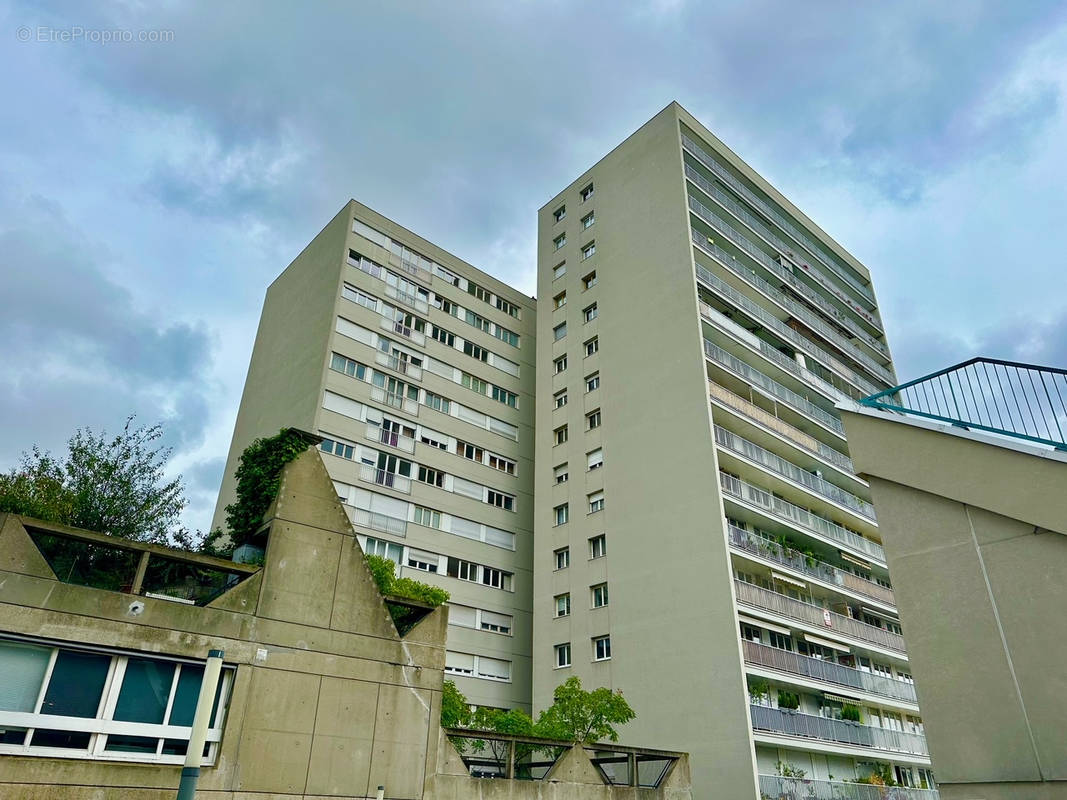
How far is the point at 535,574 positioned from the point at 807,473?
1383cm

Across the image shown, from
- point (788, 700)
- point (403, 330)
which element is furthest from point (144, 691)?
point (403, 330)

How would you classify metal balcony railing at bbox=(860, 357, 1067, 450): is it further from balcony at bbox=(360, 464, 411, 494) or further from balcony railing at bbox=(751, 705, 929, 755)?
balcony at bbox=(360, 464, 411, 494)

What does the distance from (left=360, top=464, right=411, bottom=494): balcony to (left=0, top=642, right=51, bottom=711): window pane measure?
22.9 m

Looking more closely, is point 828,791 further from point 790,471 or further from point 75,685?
point 75,685

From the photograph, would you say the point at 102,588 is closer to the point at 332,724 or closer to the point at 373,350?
the point at 332,724

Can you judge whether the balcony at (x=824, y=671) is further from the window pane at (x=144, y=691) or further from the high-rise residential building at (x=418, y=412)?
the window pane at (x=144, y=691)

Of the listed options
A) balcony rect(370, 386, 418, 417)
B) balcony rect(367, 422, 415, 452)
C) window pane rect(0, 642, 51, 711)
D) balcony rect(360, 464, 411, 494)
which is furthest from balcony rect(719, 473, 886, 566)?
window pane rect(0, 642, 51, 711)

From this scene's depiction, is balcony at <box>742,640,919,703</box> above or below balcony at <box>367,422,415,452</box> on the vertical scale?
below

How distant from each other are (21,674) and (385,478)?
24.1 metres

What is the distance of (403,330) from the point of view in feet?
130

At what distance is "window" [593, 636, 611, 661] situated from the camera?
30734mm

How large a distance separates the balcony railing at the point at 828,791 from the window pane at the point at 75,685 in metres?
20.3

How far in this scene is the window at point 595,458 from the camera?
115 feet

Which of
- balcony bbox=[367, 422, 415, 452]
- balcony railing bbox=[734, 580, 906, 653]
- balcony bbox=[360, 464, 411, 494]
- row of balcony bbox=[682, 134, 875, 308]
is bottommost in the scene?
balcony railing bbox=[734, 580, 906, 653]
